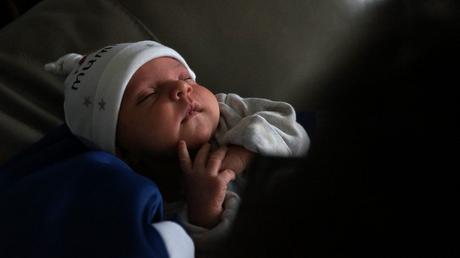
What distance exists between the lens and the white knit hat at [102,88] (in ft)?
2.26

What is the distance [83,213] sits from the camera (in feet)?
1.56

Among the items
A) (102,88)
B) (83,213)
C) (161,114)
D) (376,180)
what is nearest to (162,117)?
(161,114)

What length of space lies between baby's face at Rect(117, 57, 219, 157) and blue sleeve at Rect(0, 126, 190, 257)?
14 cm

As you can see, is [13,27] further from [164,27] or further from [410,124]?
[410,124]

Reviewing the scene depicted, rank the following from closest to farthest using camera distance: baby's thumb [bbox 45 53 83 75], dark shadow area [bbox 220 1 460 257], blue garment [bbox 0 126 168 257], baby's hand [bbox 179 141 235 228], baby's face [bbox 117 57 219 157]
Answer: dark shadow area [bbox 220 1 460 257] → blue garment [bbox 0 126 168 257] → baby's hand [bbox 179 141 235 228] → baby's face [bbox 117 57 219 157] → baby's thumb [bbox 45 53 83 75]

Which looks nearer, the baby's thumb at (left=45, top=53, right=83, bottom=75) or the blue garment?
the blue garment

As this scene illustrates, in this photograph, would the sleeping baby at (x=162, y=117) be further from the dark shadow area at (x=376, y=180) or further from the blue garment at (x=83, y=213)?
the dark shadow area at (x=376, y=180)

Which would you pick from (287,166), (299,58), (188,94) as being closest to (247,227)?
(287,166)

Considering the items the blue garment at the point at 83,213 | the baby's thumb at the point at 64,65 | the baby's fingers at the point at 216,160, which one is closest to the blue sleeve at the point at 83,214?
the blue garment at the point at 83,213

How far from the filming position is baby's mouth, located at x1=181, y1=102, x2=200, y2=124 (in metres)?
0.67

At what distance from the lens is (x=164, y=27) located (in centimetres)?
90

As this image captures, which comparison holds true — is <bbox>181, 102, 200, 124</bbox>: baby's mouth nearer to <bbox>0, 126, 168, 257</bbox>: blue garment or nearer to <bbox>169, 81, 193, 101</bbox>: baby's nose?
<bbox>169, 81, 193, 101</bbox>: baby's nose

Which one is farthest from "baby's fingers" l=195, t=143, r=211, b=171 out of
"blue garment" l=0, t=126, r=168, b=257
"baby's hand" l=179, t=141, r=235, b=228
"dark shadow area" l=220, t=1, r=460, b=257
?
"dark shadow area" l=220, t=1, r=460, b=257

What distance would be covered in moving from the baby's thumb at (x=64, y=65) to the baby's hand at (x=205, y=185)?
0.86ft
